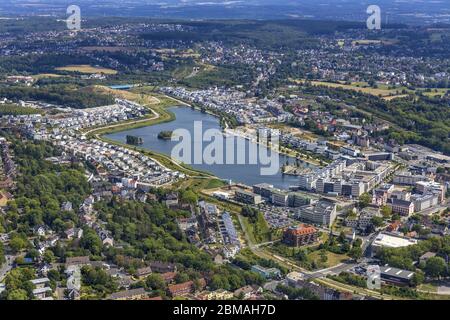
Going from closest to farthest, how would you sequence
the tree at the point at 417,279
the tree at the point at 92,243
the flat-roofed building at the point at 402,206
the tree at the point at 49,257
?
the tree at the point at 417,279 < the tree at the point at 49,257 < the tree at the point at 92,243 < the flat-roofed building at the point at 402,206

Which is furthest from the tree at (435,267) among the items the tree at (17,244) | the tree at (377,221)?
the tree at (17,244)

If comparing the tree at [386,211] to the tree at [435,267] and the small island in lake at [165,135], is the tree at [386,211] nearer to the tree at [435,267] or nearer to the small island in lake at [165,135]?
the tree at [435,267]

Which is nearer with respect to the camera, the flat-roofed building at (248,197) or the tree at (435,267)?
the tree at (435,267)

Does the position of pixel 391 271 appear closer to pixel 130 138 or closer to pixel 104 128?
pixel 130 138

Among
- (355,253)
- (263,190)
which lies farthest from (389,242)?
(263,190)

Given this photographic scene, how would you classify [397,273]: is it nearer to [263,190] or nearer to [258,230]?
[258,230]
